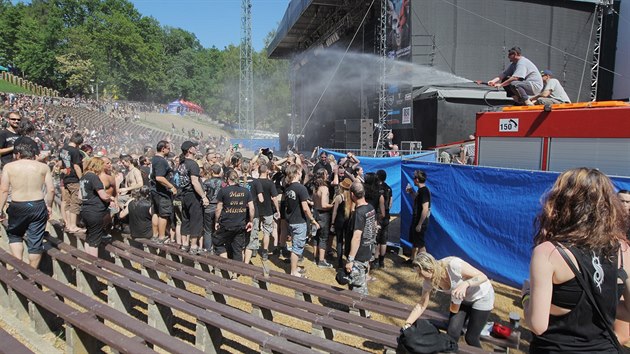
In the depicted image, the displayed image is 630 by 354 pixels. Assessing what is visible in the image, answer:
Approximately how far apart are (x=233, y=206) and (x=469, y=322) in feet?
11.7

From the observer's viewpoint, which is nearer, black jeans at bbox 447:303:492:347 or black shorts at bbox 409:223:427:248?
black jeans at bbox 447:303:492:347

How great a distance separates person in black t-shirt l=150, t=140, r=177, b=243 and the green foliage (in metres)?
60.2

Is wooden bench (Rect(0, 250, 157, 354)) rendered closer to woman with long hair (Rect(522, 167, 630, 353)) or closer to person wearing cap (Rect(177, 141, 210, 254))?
person wearing cap (Rect(177, 141, 210, 254))

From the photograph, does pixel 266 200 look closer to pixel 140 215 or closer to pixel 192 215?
pixel 192 215

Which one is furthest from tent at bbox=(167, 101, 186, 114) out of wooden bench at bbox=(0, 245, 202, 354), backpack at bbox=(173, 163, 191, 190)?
wooden bench at bbox=(0, 245, 202, 354)

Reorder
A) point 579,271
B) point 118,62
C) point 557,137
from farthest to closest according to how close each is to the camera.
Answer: point 118,62 → point 557,137 → point 579,271

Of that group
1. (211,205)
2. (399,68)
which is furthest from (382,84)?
(211,205)

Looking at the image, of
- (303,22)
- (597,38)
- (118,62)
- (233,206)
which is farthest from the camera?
(118,62)

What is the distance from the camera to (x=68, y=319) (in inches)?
133

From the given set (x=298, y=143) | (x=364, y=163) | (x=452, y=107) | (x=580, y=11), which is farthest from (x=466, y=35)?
(x=298, y=143)

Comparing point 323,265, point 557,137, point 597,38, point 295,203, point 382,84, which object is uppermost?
point 597,38

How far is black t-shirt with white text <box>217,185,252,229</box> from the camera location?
5.88 metres

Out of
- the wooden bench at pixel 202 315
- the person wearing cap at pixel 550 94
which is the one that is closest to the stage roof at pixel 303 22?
the person wearing cap at pixel 550 94

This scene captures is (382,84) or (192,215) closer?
(192,215)
